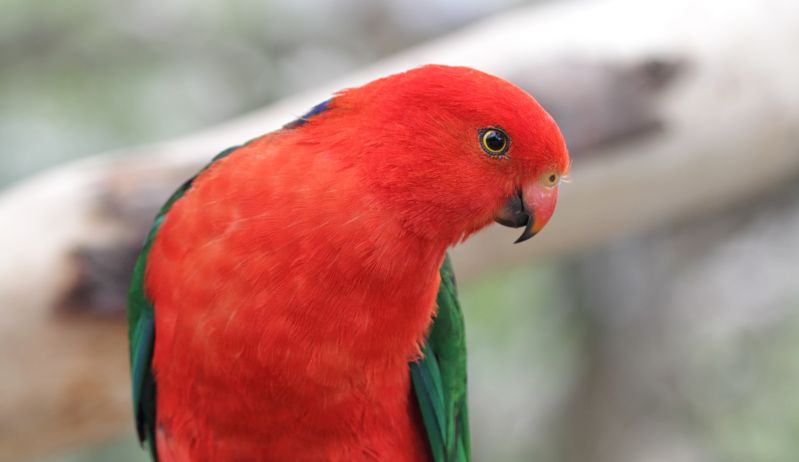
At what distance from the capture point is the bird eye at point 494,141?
129 cm

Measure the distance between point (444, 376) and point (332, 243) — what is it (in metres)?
0.46

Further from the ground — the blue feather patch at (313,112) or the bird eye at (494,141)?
the blue feather patch at (313,112)

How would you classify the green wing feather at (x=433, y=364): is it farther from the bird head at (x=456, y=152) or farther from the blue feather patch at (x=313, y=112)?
the bird head at (x=456, y=152)

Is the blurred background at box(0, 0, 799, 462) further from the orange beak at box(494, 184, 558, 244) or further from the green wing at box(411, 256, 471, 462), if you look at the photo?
the orange beak at box(494, 184, 558, 244)

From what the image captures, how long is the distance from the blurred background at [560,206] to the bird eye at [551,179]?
2.97ft

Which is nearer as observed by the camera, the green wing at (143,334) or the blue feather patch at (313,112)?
the blue feather patch at (313,112)

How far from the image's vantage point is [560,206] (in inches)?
95.0

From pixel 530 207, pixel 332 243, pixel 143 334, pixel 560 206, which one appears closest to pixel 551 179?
pixel 530 207

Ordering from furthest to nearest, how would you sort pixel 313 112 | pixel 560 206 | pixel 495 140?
pixel 560 206 < pixel 313 112 < pixel 495 140

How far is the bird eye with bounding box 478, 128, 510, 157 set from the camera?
4.24 ft

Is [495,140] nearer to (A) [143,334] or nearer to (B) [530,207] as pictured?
(B) [530,207]

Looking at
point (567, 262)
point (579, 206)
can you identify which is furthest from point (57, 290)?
point (567, 262)

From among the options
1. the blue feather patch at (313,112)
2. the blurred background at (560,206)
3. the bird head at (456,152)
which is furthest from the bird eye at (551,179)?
the blurred background at (560,206)

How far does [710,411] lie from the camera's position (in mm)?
3512
